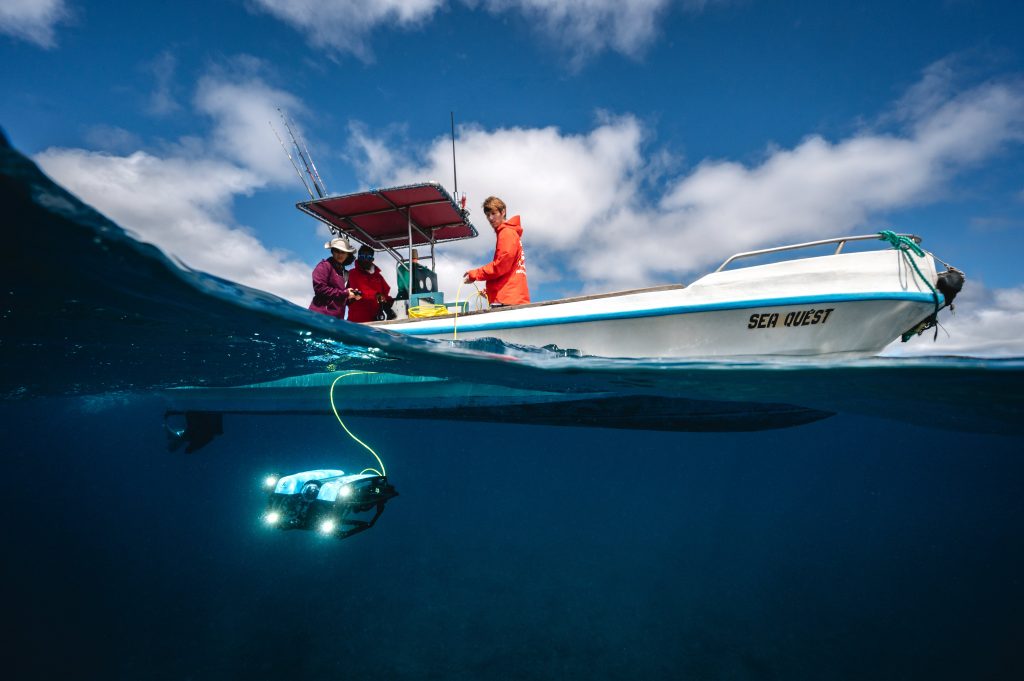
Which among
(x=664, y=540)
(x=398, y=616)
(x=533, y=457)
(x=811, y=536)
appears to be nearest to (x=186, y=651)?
(x=398, y=616)

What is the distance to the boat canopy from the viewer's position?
596 cm

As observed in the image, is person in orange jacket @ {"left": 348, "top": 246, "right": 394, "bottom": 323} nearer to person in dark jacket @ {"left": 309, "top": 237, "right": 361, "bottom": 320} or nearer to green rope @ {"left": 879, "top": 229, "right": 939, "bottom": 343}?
person in dark jacket @ {"left": 309, "top": 237, "right": 361, "bottom": 320}

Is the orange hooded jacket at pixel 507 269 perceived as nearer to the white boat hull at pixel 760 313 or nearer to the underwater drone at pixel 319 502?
the white boat hull at pixel 760 313

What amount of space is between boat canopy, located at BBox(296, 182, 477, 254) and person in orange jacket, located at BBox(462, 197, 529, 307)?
111 cm

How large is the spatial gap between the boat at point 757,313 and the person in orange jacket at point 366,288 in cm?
181

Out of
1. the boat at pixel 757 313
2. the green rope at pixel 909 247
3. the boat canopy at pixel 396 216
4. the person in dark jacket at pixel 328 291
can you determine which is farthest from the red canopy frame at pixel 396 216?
the green rope at pixel 909 247

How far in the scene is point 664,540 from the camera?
→ 91.9 ft

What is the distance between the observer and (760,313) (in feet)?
13.2

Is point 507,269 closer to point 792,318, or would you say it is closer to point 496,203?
point 496,203

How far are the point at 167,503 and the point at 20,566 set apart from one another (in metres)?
18.1

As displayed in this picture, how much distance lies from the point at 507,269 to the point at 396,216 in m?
2.72

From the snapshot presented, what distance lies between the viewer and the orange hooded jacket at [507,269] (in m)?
5.21

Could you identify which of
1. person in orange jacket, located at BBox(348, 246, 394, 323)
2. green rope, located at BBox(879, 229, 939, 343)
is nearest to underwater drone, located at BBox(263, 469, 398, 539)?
person in orange jacket, located at BBox(348, 246, 394, 323)

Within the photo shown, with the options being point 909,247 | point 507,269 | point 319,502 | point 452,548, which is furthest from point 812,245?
point 452,548
